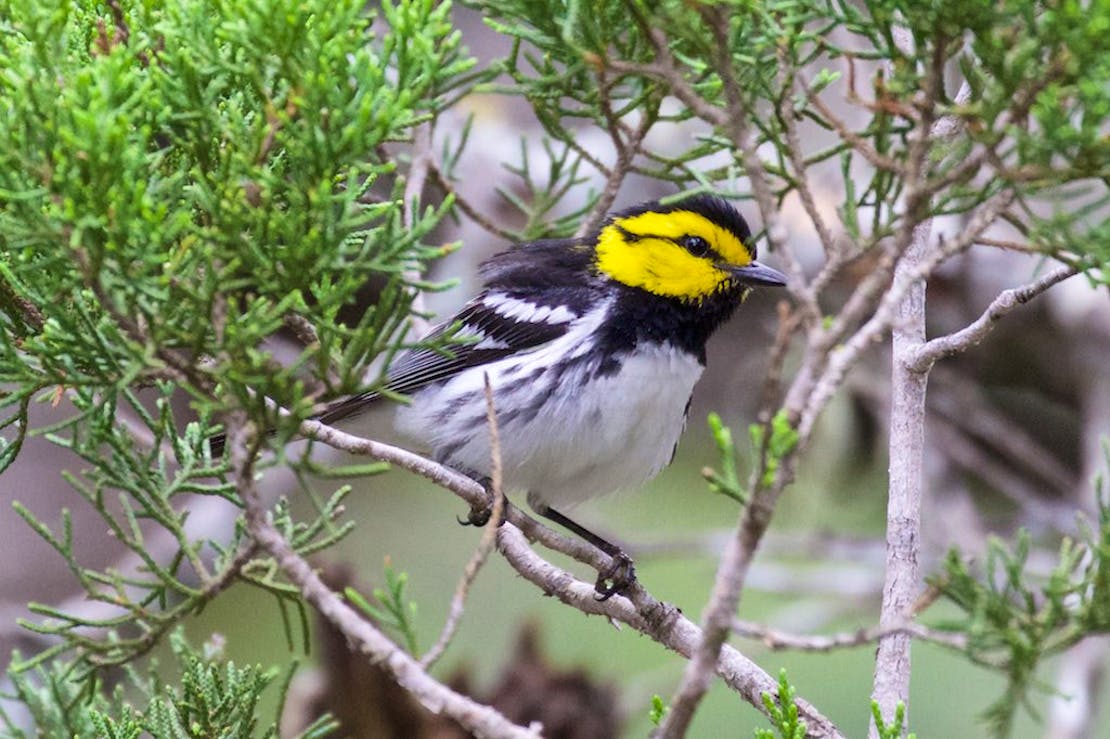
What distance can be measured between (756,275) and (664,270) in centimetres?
22

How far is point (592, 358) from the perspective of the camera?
2953mm

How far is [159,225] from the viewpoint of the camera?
1.54 meters

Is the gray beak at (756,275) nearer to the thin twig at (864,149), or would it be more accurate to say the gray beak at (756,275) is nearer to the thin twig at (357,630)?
the thin twig at (864,149)

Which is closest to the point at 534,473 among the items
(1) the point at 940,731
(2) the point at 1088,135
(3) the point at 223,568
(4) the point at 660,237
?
(4) the point at 660,237

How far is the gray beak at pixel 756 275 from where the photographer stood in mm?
2938

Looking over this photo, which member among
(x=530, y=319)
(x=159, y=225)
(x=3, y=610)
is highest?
(x=530, y=319)

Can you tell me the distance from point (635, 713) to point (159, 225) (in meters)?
2.33

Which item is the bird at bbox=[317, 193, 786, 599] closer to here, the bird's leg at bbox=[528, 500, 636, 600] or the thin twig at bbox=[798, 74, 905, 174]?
the bird's leg at bbox=[528, 500, 636, 600]

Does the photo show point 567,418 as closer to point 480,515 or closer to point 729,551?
point 480,515

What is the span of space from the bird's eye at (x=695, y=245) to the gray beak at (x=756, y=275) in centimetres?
8

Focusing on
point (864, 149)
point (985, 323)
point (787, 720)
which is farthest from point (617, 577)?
point (864, 149)

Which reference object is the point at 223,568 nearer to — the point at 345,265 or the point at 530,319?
the point at 345,265

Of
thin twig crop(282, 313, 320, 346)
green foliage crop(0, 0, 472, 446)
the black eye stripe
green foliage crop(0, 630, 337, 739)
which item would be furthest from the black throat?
green foliage crop(0, 0, 472, 446)

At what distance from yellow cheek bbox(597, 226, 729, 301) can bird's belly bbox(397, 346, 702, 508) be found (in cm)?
15
